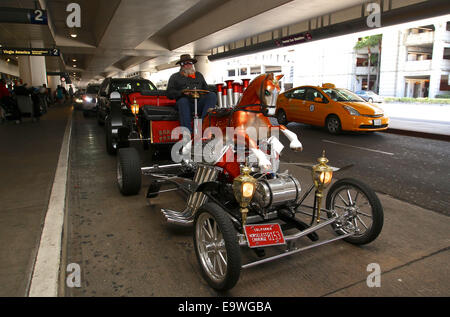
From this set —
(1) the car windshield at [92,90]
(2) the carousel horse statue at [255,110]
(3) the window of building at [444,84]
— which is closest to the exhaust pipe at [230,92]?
(2) the carousel horse statue at [255,110]

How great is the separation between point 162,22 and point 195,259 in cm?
1343

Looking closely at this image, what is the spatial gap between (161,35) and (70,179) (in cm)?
1980

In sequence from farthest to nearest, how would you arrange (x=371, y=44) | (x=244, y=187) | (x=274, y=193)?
1. (x=371, y=44)
2. (x=274, y=193)
3. (x=244, y=187)

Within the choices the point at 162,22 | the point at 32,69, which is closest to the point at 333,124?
the point at 162,22

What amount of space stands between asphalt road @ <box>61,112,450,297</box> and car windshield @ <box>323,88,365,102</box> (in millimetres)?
7360

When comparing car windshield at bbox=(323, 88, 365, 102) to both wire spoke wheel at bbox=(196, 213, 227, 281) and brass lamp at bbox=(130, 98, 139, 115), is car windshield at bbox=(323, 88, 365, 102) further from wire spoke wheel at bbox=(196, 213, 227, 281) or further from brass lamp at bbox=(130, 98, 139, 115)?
wire spoke wheel at bbox=(196, 213, 227, 281)

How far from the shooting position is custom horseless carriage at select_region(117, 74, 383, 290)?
8.65ft

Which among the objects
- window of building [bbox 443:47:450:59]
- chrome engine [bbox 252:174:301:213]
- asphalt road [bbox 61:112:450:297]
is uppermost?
window of building [bbox 443:47:450:59]

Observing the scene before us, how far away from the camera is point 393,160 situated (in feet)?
24.1

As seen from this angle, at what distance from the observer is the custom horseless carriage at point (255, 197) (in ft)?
8.65

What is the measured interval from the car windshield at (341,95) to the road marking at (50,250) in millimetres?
9746

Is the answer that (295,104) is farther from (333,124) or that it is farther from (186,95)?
(186,95)

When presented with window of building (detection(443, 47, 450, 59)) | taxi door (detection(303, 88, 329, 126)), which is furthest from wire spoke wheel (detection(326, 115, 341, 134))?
window of building (detection(443, 47, 450, 59))
